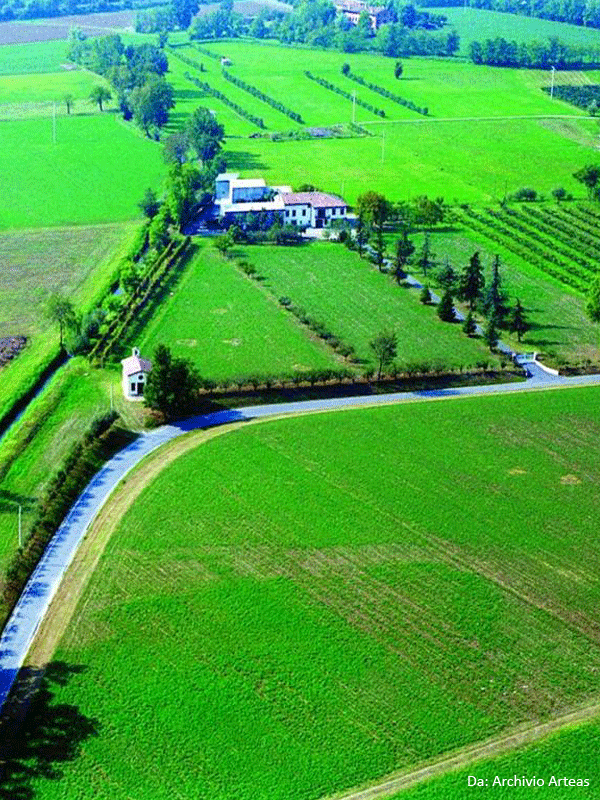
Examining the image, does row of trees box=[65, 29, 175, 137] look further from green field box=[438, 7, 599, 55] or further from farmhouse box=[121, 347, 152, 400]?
farmhouse box=[121, 347, 152, 400]

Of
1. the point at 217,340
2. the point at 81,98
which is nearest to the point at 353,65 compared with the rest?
the point at 81,98

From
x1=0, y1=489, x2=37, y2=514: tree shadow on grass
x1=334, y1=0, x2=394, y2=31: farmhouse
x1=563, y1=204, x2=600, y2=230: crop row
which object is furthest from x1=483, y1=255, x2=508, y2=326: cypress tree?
x1=334, y1=0, x2=394, y2=31: farmhouse

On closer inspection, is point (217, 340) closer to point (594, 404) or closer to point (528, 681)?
point (594, 404)

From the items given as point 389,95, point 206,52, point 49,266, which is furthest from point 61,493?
point 206,52

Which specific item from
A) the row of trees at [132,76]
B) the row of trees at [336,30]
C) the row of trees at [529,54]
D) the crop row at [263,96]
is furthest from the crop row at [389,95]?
the row of trees at [132,76]

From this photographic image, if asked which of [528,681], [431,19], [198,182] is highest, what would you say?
[431,19]

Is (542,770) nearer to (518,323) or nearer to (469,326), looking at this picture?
(469,326)
